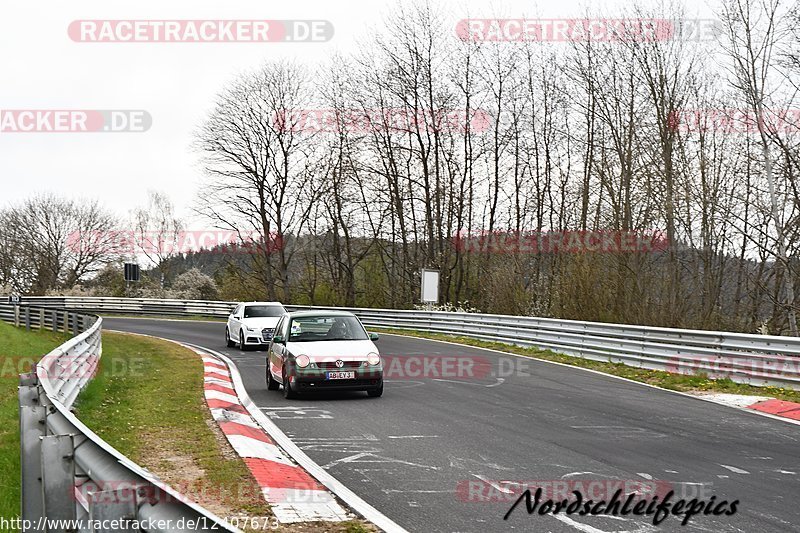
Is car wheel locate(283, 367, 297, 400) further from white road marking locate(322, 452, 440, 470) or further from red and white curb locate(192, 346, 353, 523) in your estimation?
white road marking locate(322, 452, 440, 470)

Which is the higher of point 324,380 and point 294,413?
point 324,380

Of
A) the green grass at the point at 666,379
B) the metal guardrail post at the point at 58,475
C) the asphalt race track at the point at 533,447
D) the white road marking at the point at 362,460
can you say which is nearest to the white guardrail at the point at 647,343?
the green grass at the point at 666,379

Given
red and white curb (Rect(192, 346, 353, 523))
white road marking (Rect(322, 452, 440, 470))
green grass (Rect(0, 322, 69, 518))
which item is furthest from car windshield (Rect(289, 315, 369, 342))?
white road marking (Rect(322, 452, 440, 470))

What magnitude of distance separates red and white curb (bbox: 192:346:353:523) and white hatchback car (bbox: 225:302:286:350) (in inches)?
456

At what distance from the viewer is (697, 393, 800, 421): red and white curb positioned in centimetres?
1175

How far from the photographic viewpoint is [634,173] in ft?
98.9

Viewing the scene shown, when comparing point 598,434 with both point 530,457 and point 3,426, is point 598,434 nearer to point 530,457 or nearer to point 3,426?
point 530,457

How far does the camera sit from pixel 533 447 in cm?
879

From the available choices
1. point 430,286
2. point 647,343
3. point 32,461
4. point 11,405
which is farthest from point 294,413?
point 430,286

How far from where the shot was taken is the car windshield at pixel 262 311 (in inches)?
1022

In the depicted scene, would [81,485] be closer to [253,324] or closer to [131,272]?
[253,324]

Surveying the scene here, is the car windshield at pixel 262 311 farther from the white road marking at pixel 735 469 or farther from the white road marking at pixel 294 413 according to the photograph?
the white road marking at pixel 735 469

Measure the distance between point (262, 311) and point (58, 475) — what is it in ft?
74.2

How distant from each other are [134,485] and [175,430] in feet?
24.2
